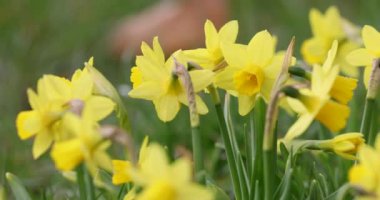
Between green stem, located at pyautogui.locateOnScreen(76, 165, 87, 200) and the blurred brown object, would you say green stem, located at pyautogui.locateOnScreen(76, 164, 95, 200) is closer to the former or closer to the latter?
green stem, located at pyautogui.locateOnScreen(76, 165, 87, 200)

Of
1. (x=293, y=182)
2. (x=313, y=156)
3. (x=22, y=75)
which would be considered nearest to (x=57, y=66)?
(x=22, y=75)

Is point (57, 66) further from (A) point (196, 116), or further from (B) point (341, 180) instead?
(A) point (196, 116)

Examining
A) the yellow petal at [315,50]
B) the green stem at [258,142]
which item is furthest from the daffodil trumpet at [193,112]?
the yellow petal at [315,50]

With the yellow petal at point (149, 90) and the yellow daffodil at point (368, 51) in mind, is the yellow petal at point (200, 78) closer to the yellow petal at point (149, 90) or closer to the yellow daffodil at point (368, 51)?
the yellow petal at point (149, 90)

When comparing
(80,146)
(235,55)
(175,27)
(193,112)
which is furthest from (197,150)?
(175,27)

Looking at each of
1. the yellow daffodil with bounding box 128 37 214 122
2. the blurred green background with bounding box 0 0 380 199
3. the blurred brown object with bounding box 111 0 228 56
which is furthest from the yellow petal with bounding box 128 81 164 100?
the blurred brown object with bounding box 111 0 228 56

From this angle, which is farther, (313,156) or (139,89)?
(313,156)
